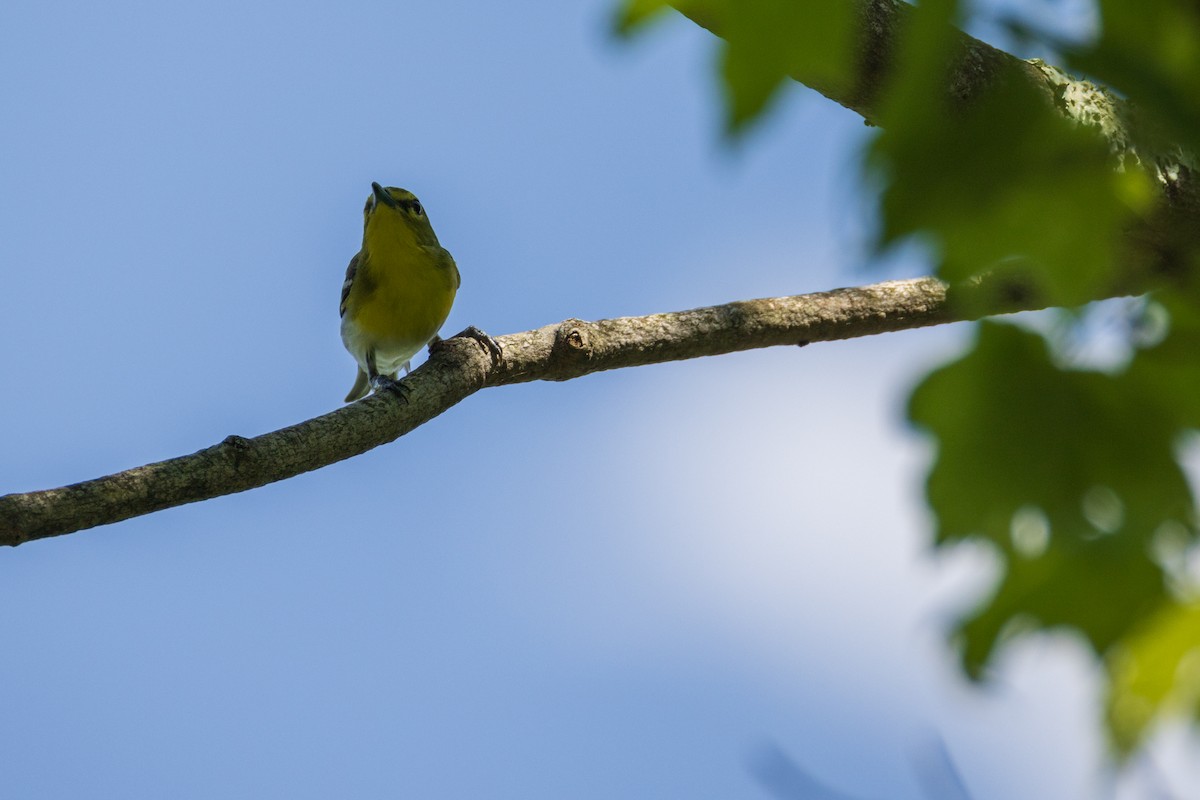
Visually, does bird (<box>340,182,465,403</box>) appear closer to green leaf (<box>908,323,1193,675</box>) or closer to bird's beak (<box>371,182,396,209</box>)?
bird's beak (<box>371,182,396,209</box>)

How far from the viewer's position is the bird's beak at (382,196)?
8812mm

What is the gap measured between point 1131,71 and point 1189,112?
0.07 metres

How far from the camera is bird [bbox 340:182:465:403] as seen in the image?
28.1 ft

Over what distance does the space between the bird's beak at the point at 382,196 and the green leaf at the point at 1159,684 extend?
812 centimetres

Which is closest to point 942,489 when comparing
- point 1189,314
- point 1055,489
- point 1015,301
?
point 1055,489

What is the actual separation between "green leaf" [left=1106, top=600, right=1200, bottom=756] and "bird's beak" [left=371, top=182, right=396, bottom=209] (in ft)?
26.6

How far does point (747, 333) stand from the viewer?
5.36 metres

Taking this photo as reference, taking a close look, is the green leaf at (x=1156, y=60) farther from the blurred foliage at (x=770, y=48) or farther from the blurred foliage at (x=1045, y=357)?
the blurred foliage at (x=770, y=48)

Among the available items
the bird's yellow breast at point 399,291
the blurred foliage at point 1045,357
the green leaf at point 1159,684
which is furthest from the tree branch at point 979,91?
the bird's yellow breast at point 399,291

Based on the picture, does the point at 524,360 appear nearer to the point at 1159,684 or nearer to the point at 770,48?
the point at 770,48

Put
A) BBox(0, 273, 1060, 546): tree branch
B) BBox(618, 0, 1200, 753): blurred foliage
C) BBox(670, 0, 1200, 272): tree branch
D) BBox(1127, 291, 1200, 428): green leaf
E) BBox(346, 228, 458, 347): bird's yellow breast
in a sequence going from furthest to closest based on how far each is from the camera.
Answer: BBox(346, 228, 458, 347): bird's yellow breast < BBox(0, 273, 1060, 546): tree branch < BBox(670, 0, 1200, 272): tree branch < BBox(1127, 291, 1200, 428): green leaf < BBox(618, 0, 1200, 753): blurred foliage

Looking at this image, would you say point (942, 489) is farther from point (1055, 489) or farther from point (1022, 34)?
point (1022, 34)

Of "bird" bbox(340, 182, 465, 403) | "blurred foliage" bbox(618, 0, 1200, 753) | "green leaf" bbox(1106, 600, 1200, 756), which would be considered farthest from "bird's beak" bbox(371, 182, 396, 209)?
"green leaf" bbox(1106, 600, 1200, 756)

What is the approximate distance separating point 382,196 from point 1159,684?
324 inches
